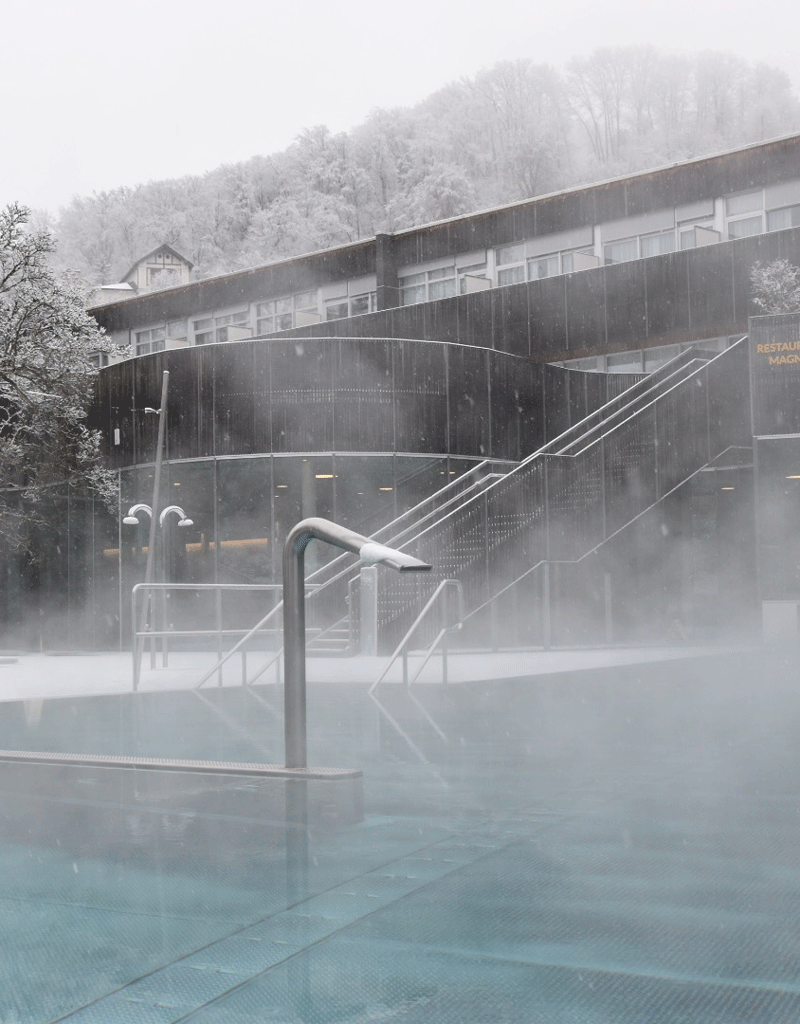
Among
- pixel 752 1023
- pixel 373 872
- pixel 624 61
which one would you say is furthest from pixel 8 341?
pixel 624 61

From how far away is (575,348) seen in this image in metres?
30.7

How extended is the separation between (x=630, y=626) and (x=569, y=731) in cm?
1641

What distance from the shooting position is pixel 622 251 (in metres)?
32.7

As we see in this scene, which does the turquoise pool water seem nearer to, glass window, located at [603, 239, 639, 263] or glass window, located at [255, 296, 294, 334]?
glass window, located at [603, 239, 639, 263]

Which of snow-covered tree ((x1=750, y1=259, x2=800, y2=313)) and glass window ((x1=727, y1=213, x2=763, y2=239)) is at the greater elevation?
glass window ((x1=727, y1=213, x2=763, y2=239))

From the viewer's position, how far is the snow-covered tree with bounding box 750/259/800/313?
23.7 meters

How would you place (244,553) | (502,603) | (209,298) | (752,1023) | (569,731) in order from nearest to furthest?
(752,1023), (569,731), (502,603), (244,553), (209,298)

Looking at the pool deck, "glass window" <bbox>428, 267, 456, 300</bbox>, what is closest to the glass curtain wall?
the pool deck

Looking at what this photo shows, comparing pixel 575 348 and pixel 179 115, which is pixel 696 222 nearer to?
pixel 575 348

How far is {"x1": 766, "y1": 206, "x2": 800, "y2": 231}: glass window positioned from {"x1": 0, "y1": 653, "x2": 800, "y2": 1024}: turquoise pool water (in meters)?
24.5

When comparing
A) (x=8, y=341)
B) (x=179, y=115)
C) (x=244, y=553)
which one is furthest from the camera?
(x=179, y=115)

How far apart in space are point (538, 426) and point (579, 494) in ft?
16.6

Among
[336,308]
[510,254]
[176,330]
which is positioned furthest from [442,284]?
[176,330]

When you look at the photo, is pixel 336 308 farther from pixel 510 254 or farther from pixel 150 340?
pixel 150 340
